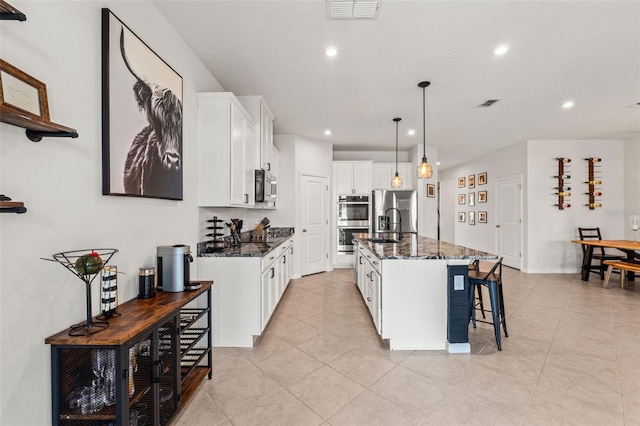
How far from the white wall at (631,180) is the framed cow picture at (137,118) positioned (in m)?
7.93

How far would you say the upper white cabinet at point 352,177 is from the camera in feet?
21.1

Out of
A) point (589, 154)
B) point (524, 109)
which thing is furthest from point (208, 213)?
point (589, 154)

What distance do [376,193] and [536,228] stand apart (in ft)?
10.9

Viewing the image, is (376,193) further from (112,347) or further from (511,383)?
(112,347)

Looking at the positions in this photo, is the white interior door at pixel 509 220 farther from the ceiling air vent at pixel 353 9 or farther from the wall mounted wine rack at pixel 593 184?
Answer: the ceiling air vent at pixel 353 9

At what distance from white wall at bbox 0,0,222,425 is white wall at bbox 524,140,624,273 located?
6.93m

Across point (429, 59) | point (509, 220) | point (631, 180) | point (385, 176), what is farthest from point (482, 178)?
point (429, 59)

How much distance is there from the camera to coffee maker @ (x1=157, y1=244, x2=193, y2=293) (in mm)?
2002

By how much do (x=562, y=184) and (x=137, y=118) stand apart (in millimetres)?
7286

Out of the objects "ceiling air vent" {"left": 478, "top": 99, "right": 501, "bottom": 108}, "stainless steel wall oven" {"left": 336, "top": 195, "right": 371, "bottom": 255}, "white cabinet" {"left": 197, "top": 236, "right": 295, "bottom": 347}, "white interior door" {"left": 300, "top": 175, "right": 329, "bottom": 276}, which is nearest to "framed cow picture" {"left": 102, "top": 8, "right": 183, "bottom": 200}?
"white cabinet" {"left": 197, "top": 236, "right": 295, "bottom": 347}

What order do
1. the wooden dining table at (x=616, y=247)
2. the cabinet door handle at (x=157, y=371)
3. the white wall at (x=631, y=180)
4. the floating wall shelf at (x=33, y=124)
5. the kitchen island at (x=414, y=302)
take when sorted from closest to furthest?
the floating wall shelf at (x=33, y=124), the cabinet door handle at (x=157, y=371), the kitchen island at (x=414, y=302), the wooden dining table at (x=616, y=247), the white wall at (x=631, y=180)

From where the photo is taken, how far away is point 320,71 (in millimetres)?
3064

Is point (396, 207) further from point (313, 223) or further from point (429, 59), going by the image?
point (429, 59)

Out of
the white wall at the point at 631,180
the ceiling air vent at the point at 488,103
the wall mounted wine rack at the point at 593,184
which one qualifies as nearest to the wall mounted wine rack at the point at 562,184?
the wall mounted wine rack at the point at 593,184
